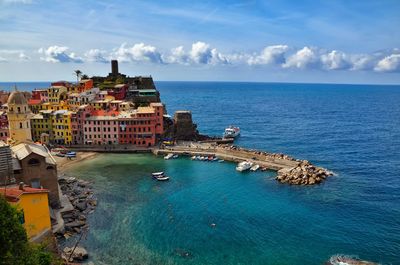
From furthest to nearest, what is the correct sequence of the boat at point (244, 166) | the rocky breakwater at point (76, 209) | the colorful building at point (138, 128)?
1. the colorful building at point (138, 128)
2. the boat at point (244, 166)
3. the rocky breakwater at point (76, 209)

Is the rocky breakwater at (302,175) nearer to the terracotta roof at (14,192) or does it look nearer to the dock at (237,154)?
the dock at (237,154)

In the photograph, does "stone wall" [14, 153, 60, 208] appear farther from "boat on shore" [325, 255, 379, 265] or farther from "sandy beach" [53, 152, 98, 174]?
Result: "boat on shore" [325, 255, 379, 265]

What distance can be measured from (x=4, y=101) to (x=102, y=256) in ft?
373

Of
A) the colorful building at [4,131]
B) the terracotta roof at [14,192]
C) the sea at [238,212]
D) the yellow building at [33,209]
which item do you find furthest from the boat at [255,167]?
the colorful building at [4,131]

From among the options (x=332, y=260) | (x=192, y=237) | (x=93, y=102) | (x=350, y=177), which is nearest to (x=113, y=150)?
(x=93, y=102)

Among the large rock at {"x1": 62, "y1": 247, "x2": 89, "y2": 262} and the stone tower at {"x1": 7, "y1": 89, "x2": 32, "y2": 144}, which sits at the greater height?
the stone tower at {"x1": 7, "y1": 89, "x2": 32, "y2": 144}

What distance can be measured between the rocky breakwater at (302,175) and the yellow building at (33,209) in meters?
49.8

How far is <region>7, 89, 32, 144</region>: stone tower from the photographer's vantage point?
76562mm

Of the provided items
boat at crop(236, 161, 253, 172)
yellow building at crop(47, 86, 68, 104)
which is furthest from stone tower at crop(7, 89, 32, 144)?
yellow building at crop(47, 86, 68, 104)

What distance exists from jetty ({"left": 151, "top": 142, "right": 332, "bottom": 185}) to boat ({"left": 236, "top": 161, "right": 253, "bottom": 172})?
3.18 m

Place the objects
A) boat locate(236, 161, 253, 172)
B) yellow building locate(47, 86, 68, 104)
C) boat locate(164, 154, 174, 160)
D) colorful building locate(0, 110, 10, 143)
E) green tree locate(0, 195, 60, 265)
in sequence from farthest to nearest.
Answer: yellow building locate(47, 86, 68, 104) < boat locate(164, 154, 174, 160) < colorful building locate(0, 110, 10, 143) < boat locate(236, 161, 253, 172) < green tree locate(0, 195, 60, 265)

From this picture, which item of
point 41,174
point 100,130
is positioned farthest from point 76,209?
point 100,130

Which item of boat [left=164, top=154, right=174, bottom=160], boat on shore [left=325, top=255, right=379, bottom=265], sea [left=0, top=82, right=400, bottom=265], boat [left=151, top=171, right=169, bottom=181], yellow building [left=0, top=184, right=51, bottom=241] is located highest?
yellow building [left=0, top=184, right=51, bottom=241]

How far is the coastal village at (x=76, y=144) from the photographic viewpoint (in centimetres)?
4950
